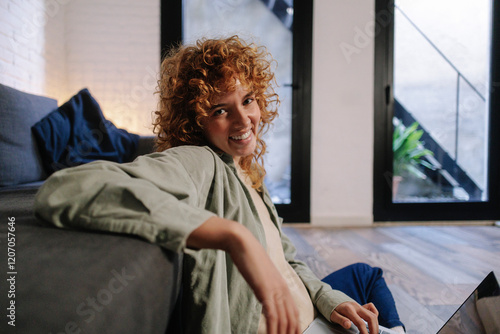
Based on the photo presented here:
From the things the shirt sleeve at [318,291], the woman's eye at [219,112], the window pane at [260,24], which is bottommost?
the shirt sleeve at [318,291]

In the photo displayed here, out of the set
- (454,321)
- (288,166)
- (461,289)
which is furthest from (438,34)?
(454,321)

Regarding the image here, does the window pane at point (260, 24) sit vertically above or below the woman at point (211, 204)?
above

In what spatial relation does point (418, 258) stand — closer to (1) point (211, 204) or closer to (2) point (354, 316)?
(2) point (354, 316)

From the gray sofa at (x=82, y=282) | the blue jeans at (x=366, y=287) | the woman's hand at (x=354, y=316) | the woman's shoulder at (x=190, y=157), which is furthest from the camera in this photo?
the blue jeans at (x=366, y=287)

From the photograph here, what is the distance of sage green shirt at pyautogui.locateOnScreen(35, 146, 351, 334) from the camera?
1.23 feet

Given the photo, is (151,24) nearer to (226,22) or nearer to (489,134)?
(226,22)

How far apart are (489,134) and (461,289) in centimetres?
236

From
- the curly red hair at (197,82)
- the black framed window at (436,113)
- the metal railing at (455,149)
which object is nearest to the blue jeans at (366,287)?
the curly red hair at (197,82)

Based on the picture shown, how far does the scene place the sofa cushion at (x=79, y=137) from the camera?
1774mm

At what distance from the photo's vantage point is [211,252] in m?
0.52

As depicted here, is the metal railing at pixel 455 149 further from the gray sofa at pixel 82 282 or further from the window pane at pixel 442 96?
the gray sofa at pixel 82 282

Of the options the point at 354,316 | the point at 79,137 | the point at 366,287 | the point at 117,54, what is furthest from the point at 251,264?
the point at 117,54

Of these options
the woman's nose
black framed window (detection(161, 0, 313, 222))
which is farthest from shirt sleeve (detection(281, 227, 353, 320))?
black framed window (detection(161, 0, 313, 222))

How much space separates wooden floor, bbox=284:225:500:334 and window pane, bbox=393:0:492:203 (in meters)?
0.51
